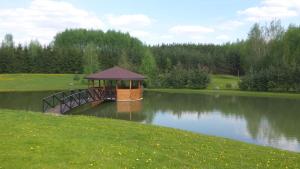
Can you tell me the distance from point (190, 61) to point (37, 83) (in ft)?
102

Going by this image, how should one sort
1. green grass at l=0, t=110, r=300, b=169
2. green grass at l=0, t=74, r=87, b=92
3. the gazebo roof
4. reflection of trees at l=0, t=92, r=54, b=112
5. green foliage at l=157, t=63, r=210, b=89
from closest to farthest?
green grass at l=0, t=110, r=300, b=169
reflection of trees at l=0, t=92, r=54, b=112
the gazebo roof
green grass at l=0, t=74, r=87, b=92
green foliage at l=157, t=63, r=210, b=89

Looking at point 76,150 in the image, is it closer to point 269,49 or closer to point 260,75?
point 260,75

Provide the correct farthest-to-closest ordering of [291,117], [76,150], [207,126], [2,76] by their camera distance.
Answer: [2,76] < [291,117] < [207,126] < [76,150]

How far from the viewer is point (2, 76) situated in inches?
1954

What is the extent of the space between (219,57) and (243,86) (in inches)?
1086

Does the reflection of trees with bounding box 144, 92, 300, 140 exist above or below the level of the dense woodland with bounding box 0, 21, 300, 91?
below

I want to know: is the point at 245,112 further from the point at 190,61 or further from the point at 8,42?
the point at 8,42

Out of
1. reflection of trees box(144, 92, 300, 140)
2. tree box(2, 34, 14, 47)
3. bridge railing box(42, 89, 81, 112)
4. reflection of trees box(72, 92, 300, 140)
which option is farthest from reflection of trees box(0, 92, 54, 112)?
tree box(2, 34, 14, 47)

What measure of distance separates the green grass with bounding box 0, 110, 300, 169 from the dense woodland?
29.7 meters

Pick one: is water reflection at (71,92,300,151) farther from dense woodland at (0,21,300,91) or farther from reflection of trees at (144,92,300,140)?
dense woodland at (0,21,300,91)

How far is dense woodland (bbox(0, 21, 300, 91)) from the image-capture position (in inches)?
1539

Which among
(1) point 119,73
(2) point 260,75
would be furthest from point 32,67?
(2) point 260,75

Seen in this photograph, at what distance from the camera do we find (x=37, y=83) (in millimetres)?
45281

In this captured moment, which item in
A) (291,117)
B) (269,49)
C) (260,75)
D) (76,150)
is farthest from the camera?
(269,49)
